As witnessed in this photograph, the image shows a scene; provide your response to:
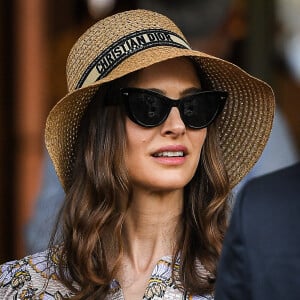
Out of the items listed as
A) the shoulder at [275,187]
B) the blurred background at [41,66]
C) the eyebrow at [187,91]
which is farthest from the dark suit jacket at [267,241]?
the blurred background at [41,66]

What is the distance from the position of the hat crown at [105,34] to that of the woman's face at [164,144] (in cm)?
16

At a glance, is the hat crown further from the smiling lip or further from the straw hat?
the smiling lip

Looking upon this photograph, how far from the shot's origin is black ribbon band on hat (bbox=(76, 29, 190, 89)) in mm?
3408

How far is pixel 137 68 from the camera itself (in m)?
3.29

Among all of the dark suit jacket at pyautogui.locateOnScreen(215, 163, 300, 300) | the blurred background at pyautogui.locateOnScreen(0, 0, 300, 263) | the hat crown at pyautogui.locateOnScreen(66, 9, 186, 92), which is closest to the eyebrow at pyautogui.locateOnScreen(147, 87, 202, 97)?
the hat crown at pyautogui.locateOnScreen(66, 9, 186, 92)

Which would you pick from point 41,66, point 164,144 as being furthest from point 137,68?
point 41,66

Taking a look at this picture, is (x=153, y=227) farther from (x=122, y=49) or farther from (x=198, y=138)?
(x=122, y=49)

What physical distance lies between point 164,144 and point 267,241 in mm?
1221

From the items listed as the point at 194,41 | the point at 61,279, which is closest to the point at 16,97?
the point at 194,41

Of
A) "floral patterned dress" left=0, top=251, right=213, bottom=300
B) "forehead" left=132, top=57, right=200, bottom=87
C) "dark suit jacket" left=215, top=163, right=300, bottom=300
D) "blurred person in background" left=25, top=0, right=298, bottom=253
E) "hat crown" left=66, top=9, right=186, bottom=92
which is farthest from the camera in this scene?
"blurred person in background" left=25, top=0, right=298, bottom=253

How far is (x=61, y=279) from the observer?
3.39 m

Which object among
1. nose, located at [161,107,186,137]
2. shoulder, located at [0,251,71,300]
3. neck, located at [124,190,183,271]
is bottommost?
shoulder, located at [0,251,71,300]

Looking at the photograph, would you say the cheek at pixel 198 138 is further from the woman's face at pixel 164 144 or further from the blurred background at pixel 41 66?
the blurred background at pixel 41 66

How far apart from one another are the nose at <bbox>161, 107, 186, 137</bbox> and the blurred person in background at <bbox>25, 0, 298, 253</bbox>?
31.6 inches
